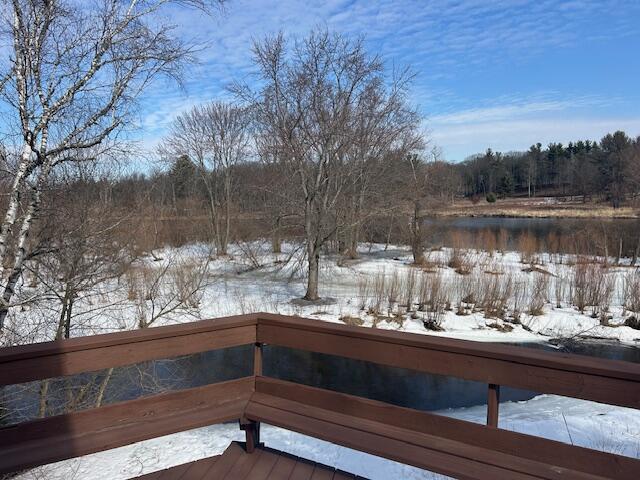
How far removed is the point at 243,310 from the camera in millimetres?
13352

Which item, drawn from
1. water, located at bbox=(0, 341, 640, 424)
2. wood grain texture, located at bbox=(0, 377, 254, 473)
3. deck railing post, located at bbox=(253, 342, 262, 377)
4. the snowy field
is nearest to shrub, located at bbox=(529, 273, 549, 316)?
the snowy field

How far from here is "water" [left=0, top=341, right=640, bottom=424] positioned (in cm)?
779

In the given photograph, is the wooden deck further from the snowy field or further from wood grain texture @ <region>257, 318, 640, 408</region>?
the snowy field

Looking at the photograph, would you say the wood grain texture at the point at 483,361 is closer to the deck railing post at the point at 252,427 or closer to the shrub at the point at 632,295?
the deck railing post at the point at 252,427

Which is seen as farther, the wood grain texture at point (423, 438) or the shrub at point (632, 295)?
the shrub at point (632, 295)

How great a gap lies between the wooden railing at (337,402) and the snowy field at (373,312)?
3.27m

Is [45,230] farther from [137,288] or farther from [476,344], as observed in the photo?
[476,344]

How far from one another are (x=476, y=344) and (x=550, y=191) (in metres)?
93.7

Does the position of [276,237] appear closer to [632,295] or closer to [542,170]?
[632,295]

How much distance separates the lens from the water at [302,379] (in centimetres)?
779

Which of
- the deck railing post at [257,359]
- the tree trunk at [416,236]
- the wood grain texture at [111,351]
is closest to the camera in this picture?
the wood grain texture at [111,351]

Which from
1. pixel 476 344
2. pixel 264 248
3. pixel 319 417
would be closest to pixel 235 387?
pixel 319 417

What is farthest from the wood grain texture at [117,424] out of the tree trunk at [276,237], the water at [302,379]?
the tree trunk at [276,237]

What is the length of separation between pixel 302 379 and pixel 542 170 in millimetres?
91257
